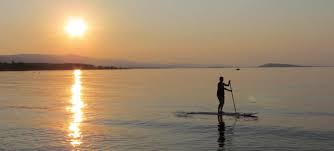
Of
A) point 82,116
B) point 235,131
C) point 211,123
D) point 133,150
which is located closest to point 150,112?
point 82,116

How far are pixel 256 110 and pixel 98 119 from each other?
45.6 feet

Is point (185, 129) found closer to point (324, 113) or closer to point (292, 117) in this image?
point (292, 117)

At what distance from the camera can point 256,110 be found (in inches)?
1474

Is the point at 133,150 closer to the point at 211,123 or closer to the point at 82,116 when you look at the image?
the point at 211,123

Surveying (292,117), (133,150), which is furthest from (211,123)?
(133,150)

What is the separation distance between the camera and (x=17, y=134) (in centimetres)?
2322

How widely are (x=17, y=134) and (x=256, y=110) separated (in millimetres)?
20625

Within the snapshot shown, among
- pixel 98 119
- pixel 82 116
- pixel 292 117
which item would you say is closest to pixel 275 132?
pixel 292 117

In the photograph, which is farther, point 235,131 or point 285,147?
point 235,131

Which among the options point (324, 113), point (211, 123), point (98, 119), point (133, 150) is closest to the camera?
point (133, 150)

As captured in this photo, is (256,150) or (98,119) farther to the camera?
(98,119)

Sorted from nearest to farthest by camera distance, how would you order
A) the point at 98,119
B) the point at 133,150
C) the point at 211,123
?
1. the point at 133,150
2. the point at 211,123
3. the point at 98,119

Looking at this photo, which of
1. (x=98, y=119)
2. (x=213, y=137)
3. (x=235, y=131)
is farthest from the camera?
(x=98, y=119)

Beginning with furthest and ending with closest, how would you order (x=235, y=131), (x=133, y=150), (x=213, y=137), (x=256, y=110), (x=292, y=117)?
(x=256, y=110), (x=292, y=117), (x=235, y=131), (x=213, y=137), (x=133, y=150)
